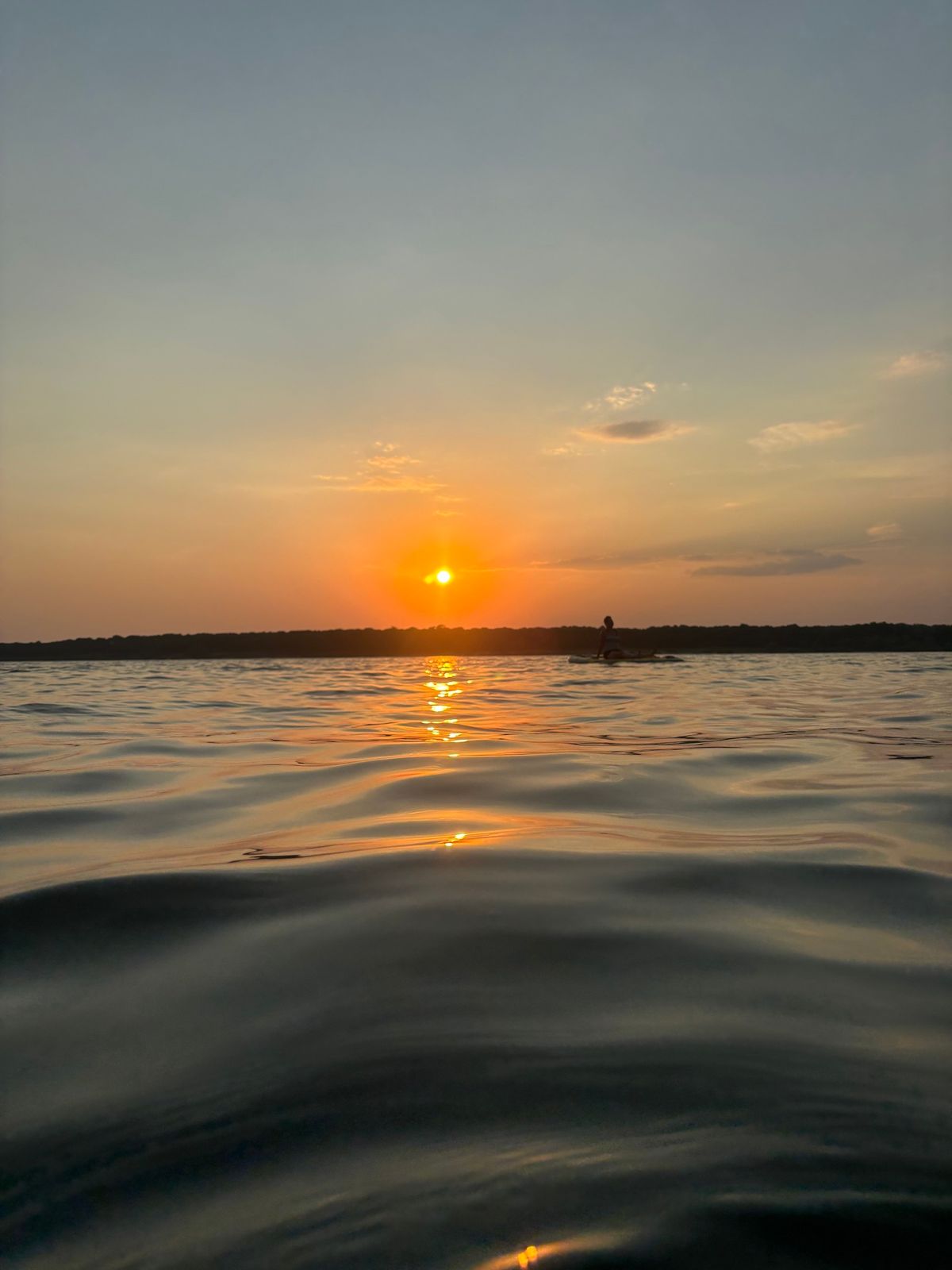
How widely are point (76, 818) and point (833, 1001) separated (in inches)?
147

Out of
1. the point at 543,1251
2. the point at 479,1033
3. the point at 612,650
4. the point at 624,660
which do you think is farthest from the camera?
the point at 624,660

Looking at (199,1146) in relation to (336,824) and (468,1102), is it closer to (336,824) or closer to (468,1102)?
(468,1102)

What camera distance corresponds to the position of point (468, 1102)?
5.13 feet

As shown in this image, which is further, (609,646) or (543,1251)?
(609,646)

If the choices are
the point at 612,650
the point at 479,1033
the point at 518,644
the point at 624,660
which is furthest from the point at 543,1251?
the point at 518,644

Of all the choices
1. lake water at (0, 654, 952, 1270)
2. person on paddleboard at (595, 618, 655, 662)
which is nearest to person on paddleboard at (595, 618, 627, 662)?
person on paddleboard at (595, 618, 655, 662)

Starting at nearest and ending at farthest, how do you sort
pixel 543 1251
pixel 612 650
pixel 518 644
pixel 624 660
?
pixel 543 1251 → pixel 612 650 → pixel 624 660 → pixel 518 644

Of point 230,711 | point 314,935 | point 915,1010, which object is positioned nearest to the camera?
point 915,1010

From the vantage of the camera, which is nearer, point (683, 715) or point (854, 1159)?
point (854, 1159)

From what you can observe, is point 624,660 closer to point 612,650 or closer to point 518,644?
point 612,650

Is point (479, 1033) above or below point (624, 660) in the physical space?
below

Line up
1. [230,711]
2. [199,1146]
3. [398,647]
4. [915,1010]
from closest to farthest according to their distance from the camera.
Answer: [199,1146]
[915,1010]
[230,711]
[398,647]

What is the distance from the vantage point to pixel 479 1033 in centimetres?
185

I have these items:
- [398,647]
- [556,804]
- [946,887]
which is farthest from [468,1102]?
[398,647]
